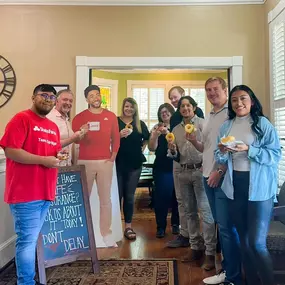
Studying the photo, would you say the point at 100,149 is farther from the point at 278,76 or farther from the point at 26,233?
the point at 278,76

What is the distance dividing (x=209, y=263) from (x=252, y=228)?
880 millimetres

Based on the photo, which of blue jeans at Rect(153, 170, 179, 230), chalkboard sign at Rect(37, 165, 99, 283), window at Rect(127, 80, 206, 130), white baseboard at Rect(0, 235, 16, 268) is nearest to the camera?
chalkboard sign at Rect(37, 165, 99, 283)

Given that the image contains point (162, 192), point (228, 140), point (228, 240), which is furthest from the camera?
point (162, 192)

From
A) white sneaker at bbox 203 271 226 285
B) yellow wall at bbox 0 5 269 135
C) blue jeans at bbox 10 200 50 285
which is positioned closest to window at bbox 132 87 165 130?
yellow wall at bbox 0 5 269 135

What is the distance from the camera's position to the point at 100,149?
3061 millimetres

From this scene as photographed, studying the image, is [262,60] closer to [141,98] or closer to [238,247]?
[238,247]

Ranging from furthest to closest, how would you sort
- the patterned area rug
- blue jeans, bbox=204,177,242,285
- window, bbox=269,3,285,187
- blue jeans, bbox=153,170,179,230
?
blue jeans, bbox=153,170,179,230, window, bbox=269,3,285,187, the patterned area rug, blue jeans, bbox=204,177,242,285

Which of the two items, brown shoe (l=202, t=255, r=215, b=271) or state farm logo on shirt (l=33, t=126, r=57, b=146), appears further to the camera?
brown shoe (l=202, t=255, r=215, b=271)

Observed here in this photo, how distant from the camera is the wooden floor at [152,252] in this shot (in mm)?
2445

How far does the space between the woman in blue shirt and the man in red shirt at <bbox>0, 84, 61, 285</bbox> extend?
1091 mm

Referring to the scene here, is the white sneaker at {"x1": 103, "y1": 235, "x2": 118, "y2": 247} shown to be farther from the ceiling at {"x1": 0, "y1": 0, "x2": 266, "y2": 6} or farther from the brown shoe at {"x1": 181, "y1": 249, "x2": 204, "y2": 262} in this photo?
the ceiling at {"x1": 0, "y1": 0, "x2": 266, "y2": 6}

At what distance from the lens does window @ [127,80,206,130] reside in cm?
691

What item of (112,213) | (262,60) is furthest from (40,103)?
(262,60)

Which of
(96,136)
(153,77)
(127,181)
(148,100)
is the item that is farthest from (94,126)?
(153,77)
